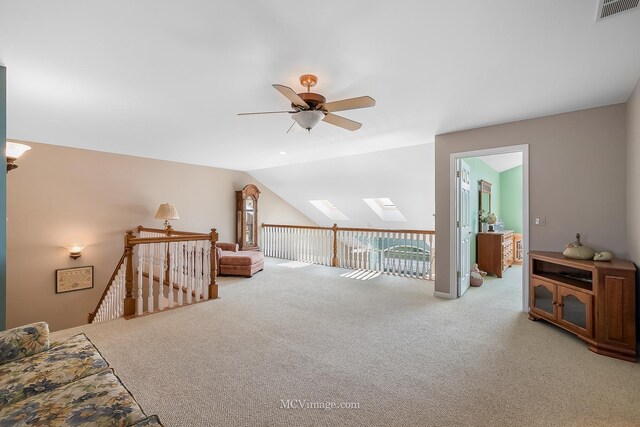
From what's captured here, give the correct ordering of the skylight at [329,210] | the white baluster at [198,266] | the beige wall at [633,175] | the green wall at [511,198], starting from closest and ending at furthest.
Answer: the beige wall at [633,175]
the white baluster at [198,266]
the green wall at [511,198]
the skylight at [329,210]

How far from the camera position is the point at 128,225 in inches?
221

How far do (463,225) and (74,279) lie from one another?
6453 millimetres

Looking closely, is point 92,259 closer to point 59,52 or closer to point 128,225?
point 128,225

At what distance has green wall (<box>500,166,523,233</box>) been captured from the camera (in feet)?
24.4

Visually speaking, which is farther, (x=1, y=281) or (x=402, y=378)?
(x=1, y=281)

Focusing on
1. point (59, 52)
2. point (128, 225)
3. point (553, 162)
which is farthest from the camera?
point (128, 225)

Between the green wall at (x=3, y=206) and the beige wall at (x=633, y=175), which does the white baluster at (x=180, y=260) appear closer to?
the green wall at (x=3, y=206)

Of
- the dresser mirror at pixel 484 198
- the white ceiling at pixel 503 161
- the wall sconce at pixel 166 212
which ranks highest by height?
the white ceiling at pixel 503 161

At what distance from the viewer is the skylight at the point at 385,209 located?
7.72m

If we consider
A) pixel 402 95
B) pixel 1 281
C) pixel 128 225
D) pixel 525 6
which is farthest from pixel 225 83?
pixel 128 225

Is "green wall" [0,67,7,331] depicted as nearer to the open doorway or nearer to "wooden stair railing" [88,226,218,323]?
"wooden stair railing" [88,226,218,323]

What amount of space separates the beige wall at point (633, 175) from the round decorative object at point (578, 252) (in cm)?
30

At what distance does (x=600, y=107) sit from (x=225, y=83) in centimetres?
392

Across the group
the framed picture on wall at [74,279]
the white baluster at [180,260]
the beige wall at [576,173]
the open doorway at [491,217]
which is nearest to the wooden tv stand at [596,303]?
the beige wall at [576,173]
